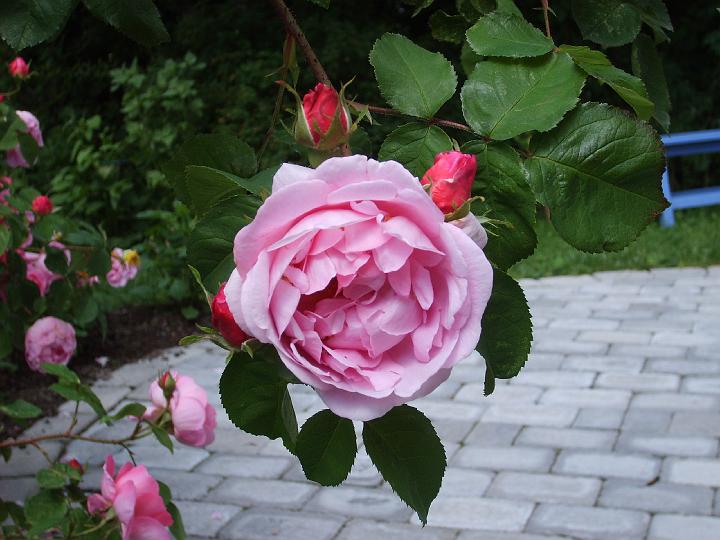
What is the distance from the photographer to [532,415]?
3.88 meters

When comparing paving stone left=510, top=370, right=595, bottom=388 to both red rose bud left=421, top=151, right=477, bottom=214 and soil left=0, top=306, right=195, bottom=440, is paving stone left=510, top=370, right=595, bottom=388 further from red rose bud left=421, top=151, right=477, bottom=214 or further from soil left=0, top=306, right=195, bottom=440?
red rose bud left=421, top=151, right=477, bottom=214

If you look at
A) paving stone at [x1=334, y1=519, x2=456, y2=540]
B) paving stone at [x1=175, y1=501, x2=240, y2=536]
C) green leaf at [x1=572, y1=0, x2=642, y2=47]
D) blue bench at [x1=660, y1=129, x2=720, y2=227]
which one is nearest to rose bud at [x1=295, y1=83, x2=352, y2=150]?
green leaf at [x1=572, y1=0, x2=642, y2=47]

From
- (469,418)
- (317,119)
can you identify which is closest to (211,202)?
(317,119)

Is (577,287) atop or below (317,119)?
below

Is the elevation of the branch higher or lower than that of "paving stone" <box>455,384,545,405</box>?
higher

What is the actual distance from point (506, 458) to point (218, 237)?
3.02 metres

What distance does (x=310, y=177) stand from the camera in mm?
495

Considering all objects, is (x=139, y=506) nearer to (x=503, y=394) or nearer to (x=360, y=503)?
(x=360, y=503)

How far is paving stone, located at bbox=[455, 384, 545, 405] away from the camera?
4.07m

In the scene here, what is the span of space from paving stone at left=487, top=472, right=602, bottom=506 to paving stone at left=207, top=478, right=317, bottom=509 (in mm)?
565

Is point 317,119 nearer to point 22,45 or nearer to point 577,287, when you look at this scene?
point 22,45

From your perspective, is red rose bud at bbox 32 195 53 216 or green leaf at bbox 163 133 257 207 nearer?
green leaf at bbox 163 133 257 207

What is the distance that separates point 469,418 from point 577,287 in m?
A: 2.25

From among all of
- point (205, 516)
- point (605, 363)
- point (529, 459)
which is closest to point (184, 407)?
point (205, 516)
